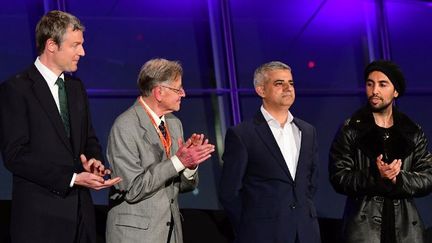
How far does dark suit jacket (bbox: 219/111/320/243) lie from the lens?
Answer: 3.75 metres

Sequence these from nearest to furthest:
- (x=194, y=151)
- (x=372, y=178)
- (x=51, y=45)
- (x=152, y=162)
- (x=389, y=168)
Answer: (x=51, y=45)
(x=194, y=151)
(x=152, y=162)
(x=389, y=168)
(x=372, y=178)

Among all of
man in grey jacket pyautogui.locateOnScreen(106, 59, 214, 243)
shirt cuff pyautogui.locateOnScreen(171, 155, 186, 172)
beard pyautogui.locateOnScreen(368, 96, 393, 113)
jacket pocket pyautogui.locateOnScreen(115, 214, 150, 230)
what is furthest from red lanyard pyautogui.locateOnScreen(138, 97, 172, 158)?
beard pyautogui.locateOnScreen(368, 96, 393, 113)

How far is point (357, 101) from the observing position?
325 inches

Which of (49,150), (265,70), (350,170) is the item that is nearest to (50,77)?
(49,150)

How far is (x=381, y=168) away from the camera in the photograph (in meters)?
3.68

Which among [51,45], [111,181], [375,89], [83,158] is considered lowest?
[111,181]

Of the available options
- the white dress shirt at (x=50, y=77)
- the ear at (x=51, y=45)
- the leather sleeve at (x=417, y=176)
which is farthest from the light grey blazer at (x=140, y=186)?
the leather sleeve at (x=417, y=176)

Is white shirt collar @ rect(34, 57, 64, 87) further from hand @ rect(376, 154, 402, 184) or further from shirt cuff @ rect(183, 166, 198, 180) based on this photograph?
hand @ rect(376, 154, 402, 184)

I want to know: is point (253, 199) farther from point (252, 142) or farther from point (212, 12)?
point (212, 12)

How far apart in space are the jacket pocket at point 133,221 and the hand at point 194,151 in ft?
1.07

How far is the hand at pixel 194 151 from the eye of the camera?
3.37m

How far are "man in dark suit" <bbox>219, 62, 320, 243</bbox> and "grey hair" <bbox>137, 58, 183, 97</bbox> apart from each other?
0.50 metres

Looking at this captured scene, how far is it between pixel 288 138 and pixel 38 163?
1.47 meters

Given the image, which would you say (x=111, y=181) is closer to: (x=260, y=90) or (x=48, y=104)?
(x=48, y=104)
